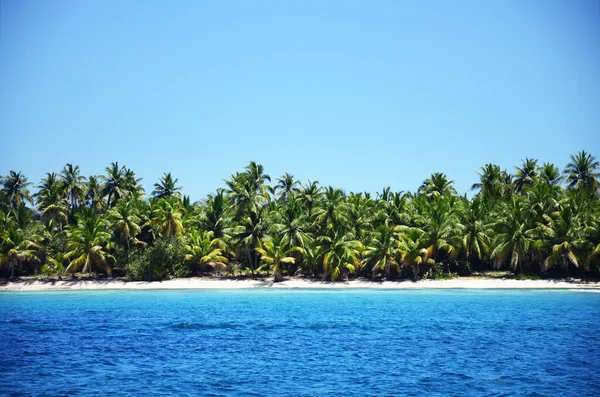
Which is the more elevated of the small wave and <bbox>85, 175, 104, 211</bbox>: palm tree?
<bbox>85, 175, 104, 211</bbox>: palm tree

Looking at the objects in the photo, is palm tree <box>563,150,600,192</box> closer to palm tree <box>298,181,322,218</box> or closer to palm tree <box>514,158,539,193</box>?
palm tree <box>514,158,539,193</box>

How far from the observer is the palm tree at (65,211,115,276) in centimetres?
5653

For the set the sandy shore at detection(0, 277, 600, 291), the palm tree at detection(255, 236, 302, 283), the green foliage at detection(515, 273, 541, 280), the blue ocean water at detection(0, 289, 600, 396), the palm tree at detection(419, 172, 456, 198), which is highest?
the palm tree at detection(419, 172, 456, 198)

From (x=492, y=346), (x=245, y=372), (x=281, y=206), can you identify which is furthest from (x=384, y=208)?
(x=245, y=372)

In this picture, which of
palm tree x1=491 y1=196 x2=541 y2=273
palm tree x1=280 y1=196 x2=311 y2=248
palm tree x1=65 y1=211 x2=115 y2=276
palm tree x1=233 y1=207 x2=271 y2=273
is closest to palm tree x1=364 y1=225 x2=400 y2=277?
palm tree x1=280 y1=196 x2=311 y2=248

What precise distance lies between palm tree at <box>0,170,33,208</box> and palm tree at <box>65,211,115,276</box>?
2311 centimetres

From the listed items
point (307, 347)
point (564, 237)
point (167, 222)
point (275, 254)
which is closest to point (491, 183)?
point (564, 237)

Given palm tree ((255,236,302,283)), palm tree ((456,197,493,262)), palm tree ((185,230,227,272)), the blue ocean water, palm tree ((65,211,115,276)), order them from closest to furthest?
1. the blue ocean water
2. palm tree ((456,197,493,262))
3. palm tree ((255,236,302,283))
4. palm tree ((65,211,115,276))
5. palm tree ((185,230,227,272))

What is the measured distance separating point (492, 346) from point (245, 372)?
12013mm

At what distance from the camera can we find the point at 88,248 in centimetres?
5691

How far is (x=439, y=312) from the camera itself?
3484cm

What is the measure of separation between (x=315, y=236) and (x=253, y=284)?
9399mm

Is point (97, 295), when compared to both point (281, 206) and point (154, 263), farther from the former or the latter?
point (281, 206)

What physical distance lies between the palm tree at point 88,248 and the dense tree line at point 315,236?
13 centimetres
